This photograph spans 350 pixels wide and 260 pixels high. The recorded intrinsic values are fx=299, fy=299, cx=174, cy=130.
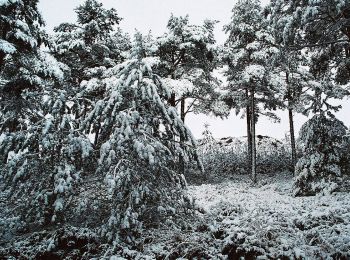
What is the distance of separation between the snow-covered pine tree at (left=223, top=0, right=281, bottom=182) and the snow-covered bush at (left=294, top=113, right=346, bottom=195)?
4.77m

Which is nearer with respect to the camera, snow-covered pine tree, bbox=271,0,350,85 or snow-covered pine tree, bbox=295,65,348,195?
snow-covered pine tree, bbox=271,0,350,85

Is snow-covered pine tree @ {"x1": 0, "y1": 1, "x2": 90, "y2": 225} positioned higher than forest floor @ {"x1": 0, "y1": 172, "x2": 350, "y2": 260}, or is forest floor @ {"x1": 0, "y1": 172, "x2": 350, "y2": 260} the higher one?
snow-covered pine tree @ {"x1": 0, "y1": 1, "x2": 90, "y2": 225}

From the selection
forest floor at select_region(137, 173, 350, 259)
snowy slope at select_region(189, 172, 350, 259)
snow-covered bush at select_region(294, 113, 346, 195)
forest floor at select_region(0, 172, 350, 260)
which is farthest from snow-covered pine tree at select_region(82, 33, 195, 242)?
snow-covered bush at select_region(294, 113, 346, 195)

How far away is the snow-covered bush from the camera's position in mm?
11180

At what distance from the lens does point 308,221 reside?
6781 mm

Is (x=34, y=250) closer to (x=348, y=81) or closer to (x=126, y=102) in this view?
(x=126, y=102)

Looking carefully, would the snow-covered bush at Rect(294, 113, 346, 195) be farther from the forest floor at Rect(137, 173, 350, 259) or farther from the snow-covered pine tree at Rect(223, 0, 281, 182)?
the snow-covered pine tree at Rect(223, 0, 281, 182)

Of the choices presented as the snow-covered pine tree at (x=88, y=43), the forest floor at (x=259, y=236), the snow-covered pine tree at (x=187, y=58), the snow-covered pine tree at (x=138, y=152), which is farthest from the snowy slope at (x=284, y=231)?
the snow-covered pine tree at (x=88, y=43)

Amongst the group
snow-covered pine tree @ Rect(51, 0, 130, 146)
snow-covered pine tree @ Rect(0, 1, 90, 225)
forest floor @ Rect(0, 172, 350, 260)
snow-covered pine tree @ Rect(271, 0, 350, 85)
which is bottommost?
forest floor @ Rect(0, 172, 350, 260)

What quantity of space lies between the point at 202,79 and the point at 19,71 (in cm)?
904

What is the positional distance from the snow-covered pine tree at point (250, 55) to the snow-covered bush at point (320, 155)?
4.77m

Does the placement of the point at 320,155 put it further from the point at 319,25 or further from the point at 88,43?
the point at 88,43

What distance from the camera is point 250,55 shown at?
17.0 m

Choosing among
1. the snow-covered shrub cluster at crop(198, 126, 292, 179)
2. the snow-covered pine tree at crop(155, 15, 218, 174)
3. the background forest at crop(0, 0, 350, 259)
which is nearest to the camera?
the background forest at crop(0, 0, 350, 259)
